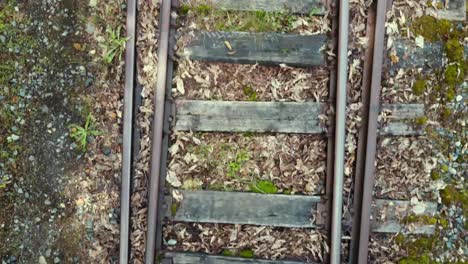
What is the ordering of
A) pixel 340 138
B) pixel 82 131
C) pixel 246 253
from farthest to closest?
pixel 82 131 < pixel 246 253 < pixel 340 138

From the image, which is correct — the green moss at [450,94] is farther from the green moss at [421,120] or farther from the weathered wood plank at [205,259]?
the weathered wood plank at [205,259]

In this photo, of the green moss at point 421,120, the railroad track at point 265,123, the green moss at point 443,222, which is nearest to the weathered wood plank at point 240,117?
the railroad track at point 265,123

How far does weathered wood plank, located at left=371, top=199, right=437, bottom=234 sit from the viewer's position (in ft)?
17.5

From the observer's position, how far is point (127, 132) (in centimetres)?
530

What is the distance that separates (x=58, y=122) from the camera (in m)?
5.50

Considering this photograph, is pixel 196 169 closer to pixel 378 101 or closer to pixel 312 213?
pixel 312 213

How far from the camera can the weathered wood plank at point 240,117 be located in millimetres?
5293

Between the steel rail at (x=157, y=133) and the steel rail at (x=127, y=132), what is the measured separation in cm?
22

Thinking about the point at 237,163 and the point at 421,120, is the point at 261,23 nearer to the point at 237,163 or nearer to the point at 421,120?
the point at 237,163

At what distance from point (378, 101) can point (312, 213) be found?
1234mm

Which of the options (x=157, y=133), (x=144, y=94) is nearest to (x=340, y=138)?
(x=157, y=133)

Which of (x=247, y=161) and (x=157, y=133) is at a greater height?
(x=157, y=133)

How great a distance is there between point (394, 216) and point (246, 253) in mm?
1469

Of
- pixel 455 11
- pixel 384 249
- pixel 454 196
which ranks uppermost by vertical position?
pixel 455 11
